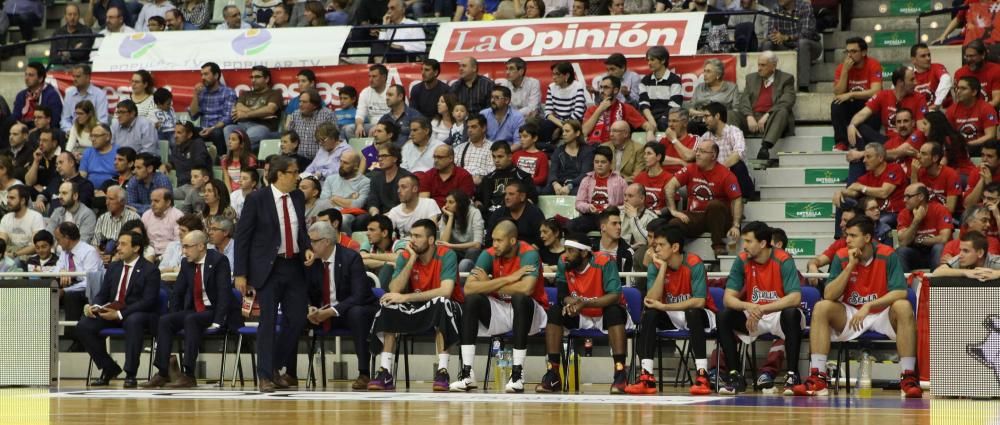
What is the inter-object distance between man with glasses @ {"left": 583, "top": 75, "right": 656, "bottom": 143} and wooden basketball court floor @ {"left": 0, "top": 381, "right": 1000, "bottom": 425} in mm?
5246

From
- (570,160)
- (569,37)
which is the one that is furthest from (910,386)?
(569,37)

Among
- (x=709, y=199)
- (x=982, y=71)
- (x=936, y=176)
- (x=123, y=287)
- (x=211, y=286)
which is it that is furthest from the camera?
(x=982, y=71)

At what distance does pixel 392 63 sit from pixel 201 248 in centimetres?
646

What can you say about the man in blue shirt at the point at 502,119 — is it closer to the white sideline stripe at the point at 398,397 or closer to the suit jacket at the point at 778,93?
the suit jacket at the point at 778,93

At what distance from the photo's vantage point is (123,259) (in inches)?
632

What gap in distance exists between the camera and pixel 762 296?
14375 millimetres

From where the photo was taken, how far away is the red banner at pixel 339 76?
19797 millimetres

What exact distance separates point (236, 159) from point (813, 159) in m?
6.50

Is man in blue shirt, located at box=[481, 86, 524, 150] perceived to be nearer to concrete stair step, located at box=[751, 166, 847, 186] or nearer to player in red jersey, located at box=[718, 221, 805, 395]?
concrete stair step, located at box=[751, 166, 847, 186]

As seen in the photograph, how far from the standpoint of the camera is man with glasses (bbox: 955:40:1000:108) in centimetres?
1806

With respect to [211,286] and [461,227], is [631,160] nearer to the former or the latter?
[461,227]

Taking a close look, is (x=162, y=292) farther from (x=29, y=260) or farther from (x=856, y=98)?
(x=856, y=98)

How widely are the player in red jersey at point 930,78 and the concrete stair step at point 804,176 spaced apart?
3.95 ft

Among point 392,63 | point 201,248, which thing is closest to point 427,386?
point 201,248
